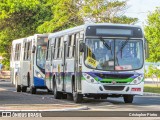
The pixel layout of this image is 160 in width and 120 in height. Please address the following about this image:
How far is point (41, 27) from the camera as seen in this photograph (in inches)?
2884

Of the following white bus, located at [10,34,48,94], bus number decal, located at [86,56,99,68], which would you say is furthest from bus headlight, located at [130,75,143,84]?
white bus, located at [10,34,48,94]

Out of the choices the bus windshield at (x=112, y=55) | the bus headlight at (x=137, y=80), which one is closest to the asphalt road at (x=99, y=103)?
the bus headlight at (x=137, y=80)

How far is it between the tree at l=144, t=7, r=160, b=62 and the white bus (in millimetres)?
20718

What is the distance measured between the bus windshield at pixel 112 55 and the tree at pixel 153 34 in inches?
1375

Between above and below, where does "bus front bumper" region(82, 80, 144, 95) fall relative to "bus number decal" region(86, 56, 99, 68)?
below

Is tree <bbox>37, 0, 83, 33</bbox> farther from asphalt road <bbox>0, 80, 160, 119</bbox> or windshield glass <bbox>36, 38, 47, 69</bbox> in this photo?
asphalt road <bbox>0, 80, 160, 119</bbox>

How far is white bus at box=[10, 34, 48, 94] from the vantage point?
131ft

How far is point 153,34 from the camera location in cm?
6588

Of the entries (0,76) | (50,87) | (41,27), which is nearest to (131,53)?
(50,87)

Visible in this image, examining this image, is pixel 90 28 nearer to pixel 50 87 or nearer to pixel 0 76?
pixel 50 87

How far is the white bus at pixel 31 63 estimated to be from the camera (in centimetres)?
3981

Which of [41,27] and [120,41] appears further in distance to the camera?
[41,27]

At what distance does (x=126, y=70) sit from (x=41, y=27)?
45.0m

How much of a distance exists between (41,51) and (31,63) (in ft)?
3.84
